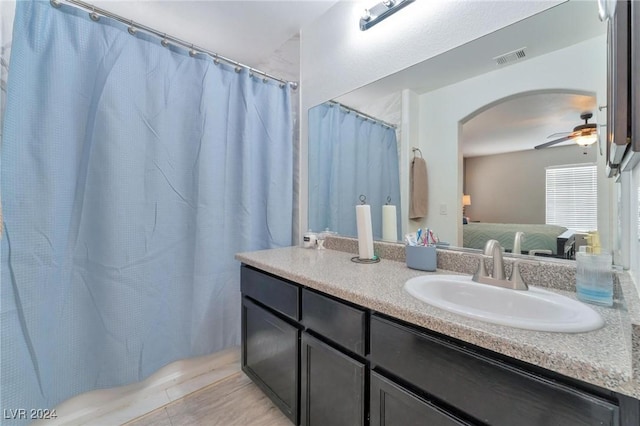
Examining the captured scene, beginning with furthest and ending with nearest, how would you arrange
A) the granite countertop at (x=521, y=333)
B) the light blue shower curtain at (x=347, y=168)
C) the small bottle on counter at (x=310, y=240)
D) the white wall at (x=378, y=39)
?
the small bottle on counter at (x=310, y=240) → the light blue shower curtain at (x=347, y=168) → the white wall at (x=378, y=39) → the granite countertop at (x=521, y=333)

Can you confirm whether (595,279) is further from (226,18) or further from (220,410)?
(226,18)


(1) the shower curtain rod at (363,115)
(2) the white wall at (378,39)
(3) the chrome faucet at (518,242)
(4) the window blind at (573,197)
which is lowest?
(3) the chrome faucet at (518,242)

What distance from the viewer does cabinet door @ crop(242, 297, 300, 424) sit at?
1.13m

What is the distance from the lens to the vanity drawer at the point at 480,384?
49 centimetres

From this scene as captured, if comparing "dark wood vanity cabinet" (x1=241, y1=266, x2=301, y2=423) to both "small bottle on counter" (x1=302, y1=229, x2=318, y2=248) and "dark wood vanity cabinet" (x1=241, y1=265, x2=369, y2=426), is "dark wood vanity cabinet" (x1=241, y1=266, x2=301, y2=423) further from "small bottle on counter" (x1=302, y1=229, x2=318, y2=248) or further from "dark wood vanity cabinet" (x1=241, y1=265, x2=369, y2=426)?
"small bottle on counter" (x1=302, y1=229, x2=318, y2=248)

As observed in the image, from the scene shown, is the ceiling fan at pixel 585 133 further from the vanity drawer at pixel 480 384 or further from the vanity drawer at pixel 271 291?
the vanity drawer at pixel 271 291

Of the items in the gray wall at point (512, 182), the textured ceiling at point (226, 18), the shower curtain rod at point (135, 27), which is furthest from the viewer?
the textured ceiling at point (226, 18)

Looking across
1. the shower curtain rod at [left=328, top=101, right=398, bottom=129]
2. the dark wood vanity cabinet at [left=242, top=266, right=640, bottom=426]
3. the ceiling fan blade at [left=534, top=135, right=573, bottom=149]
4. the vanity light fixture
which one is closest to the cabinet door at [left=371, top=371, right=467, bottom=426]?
the dark wood vanity cabinet at [left=242, top=266, right=640, bottom=426]

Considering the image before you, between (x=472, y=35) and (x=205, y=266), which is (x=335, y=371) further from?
(x=472, y=35)

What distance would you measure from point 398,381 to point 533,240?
73 centimetres

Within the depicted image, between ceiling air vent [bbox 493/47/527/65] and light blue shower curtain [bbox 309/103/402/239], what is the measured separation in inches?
19.6

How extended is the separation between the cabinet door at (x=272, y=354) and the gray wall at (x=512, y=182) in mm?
957

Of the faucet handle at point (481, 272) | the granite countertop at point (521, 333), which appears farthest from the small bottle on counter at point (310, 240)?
the faucet handle at point (481, 272)

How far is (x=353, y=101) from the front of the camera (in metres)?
1.59
